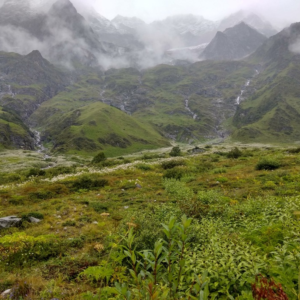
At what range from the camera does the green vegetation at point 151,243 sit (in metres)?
3.34

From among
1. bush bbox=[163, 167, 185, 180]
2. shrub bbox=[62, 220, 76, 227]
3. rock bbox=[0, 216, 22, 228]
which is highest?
rock bbox=[0, 216, 22, 228]

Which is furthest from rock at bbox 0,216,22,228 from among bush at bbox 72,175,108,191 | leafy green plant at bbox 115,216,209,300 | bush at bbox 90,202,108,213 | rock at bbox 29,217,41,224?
leafy green plant at bbox 115,216,209,300

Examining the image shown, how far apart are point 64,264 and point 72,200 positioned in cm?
1053

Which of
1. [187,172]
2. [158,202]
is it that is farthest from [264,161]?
[158,202]

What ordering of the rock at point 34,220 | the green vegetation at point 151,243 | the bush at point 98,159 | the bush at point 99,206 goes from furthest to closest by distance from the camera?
the bush at point 98,159, the bush at point 99,206, the rock at point 34,220, the green vegetation at point 151,243

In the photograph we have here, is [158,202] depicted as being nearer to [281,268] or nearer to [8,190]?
[281,268]

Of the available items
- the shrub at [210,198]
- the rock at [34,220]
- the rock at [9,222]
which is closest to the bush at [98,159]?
the rock at [34,220]

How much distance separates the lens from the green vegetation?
3.34 meters

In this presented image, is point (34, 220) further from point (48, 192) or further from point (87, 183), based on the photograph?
point (87, 183)

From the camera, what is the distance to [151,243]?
8352 mm

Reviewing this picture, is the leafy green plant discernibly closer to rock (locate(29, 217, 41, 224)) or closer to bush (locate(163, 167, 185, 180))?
rock (locate(29, 217, 41, 224))

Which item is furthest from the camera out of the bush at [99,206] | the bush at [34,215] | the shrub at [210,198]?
the bush at [99,206]

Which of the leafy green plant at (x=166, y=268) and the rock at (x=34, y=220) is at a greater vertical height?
the leafy green plant at (x=166, y=268)

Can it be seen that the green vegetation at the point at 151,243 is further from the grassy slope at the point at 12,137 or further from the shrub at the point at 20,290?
the grassy slope at the point at 12,137
